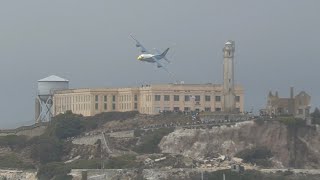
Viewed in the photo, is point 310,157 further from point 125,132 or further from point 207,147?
point 125,132

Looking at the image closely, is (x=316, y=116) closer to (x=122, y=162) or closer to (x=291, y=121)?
(x=291, y=121)

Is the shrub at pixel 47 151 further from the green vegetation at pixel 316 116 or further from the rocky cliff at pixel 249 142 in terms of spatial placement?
the green vegetation at pixel 316 116

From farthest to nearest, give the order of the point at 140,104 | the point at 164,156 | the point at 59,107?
the point at 59,107, the point at 140,104, the point at 164,156

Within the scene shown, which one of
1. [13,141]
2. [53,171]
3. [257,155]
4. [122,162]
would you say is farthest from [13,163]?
[257,155]

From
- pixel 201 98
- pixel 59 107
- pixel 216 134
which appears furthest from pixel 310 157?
pixel 59 107

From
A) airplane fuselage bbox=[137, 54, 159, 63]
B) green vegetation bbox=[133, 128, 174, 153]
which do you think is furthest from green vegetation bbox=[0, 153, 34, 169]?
airplane fuselage bbox=[137, 54, 159, 63]

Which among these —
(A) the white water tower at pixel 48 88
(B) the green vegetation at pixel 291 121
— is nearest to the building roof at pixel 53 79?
(A) the white water tower at pixel 48 88

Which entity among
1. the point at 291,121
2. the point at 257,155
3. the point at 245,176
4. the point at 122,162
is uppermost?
the point at 291,121
